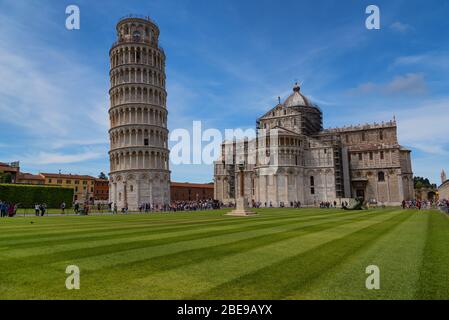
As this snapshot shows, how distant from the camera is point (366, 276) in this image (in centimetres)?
782

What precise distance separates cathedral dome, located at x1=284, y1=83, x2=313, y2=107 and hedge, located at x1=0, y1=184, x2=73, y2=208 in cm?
6565

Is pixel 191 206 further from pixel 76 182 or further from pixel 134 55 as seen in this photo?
pixel 76 182

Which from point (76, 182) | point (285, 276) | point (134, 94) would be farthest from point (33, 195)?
point (285, 276)

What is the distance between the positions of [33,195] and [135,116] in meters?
24.1

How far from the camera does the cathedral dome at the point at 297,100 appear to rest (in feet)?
322

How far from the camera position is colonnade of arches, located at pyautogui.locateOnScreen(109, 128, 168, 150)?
219ft

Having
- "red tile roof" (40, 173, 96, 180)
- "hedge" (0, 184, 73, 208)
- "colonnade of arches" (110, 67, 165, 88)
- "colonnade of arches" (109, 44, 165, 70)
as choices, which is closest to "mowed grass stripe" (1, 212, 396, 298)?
"hedge" (0, 184, 73, 208)

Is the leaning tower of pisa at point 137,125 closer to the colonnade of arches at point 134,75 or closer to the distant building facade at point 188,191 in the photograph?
the colonnade of arches at point 134,75

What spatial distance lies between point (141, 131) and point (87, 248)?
57353 millimetres

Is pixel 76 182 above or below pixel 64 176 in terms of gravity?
below

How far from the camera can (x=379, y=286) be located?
7035 mm

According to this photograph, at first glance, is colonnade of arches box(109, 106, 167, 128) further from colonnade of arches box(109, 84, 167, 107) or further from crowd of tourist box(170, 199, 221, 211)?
crowd of tourist box(170, 199, 221, 211)

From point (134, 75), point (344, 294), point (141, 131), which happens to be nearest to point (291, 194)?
point (141, 131)
